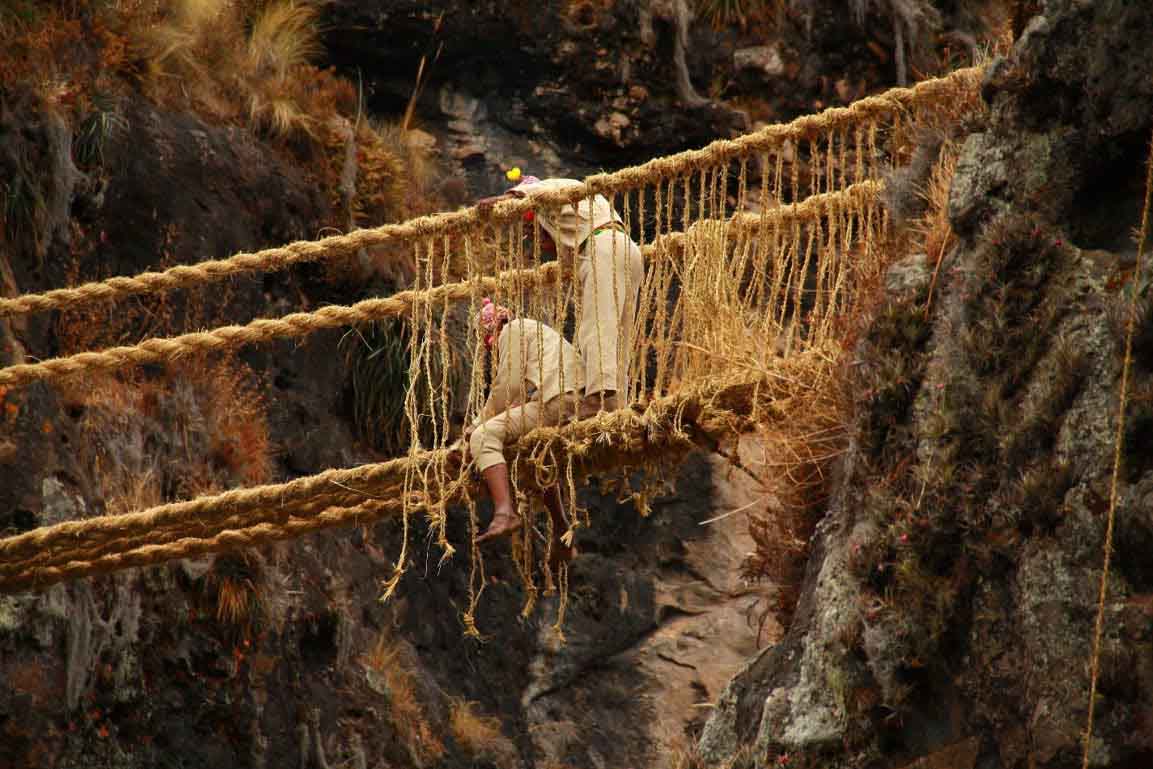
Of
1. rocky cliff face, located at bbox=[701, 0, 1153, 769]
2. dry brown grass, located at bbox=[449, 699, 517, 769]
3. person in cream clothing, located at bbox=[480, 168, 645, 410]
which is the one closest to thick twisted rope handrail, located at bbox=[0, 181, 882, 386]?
person in cream clothing, located at bbox=[480, 168, 645, 410]

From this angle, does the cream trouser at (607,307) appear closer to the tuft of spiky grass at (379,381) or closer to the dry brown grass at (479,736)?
the dry brown grass at (479,736)

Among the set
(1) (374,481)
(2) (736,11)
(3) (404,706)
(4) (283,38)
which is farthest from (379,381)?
(1) (374,481)

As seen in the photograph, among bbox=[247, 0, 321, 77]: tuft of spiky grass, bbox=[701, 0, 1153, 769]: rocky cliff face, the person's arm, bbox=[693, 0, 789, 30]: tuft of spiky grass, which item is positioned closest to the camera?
bbox=[701, 0, 1153, 769]: rocky cliff face

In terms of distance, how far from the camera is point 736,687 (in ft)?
20.7

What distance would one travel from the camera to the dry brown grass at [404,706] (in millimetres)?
9977

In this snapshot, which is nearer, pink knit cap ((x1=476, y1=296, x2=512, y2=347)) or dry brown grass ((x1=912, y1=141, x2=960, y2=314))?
dry brown grass ((x1=912, y1=141, x2=960, y2=314))

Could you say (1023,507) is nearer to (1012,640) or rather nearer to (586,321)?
(1012,640)

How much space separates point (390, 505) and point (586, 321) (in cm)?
94

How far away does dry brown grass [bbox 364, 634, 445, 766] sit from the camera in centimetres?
998

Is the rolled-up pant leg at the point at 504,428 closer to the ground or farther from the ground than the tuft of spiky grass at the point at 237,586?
farther from the ground

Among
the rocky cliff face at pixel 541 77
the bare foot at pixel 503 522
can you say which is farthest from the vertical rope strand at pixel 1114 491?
the rocky cliff face at pixel 541 77

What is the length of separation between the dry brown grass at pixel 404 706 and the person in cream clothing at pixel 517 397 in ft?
10.2

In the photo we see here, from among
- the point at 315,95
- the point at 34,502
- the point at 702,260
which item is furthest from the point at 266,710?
the point at 315,95

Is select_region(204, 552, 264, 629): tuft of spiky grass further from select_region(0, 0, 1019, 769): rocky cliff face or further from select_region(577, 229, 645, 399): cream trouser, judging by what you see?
select_region(577, 229, 645, 399): cream trouser
